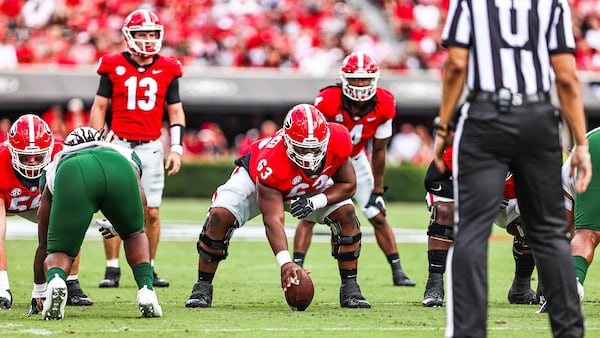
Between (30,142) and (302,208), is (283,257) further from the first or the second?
(30,142)

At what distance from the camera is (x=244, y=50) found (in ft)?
74.6

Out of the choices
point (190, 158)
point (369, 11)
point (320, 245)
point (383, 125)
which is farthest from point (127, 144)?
point (369, 11)

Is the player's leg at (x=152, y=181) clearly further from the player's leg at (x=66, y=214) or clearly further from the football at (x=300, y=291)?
the player's leg at (x=66, y=214)

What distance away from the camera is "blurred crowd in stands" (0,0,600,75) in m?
22.1

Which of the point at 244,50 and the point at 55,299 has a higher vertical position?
the point at 55,299

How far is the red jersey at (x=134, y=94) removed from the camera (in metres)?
8.66

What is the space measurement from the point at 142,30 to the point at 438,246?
2.98 metres

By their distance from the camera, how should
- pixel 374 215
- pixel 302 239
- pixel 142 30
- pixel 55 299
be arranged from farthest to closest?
pixel 374 215, pixel 302 239, pixel 142 30, pixel 55 299

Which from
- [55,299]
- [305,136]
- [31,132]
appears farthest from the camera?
[31,132]

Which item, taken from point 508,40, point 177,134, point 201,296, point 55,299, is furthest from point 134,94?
point 508,40

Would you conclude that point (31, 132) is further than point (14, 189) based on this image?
No

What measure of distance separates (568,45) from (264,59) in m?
18.2

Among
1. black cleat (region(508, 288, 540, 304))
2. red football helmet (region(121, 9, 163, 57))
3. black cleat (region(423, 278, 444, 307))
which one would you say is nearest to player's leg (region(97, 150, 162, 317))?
black cleat (region(423, 278, 444, 307))

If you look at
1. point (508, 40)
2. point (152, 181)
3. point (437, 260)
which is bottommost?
point (437, 260)
